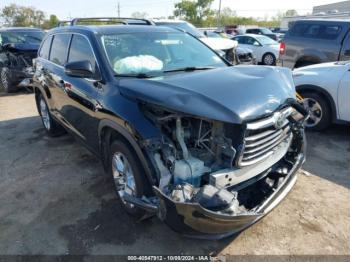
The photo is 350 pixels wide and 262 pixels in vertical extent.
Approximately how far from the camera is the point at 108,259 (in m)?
2.82

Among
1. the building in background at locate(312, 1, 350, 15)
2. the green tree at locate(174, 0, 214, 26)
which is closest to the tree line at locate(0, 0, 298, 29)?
the green tree at locate(174, 0, 214, 26)

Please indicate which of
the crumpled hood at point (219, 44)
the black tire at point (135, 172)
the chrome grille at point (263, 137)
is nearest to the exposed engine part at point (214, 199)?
the chrome grille at point (263, 137)

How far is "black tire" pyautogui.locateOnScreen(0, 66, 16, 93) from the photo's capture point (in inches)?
395

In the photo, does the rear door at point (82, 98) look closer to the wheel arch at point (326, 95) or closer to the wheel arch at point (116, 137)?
the wheel arch at point (116, 137)

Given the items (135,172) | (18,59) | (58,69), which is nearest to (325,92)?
(135,172)

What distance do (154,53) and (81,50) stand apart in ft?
2.99

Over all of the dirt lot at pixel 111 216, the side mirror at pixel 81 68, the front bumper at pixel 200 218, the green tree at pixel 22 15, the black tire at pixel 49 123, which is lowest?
the dirt lot at pixel 111 216

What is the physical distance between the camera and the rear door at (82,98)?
11.4 ft

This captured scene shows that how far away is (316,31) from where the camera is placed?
847 cm

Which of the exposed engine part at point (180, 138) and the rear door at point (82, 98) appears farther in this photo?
the rear door at point (82, 98)

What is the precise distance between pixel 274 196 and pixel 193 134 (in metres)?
0.88

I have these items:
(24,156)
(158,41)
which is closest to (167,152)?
(158,41)

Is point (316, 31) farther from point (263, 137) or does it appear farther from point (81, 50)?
point (263, 137)

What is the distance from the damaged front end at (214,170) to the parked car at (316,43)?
6.01 meters
